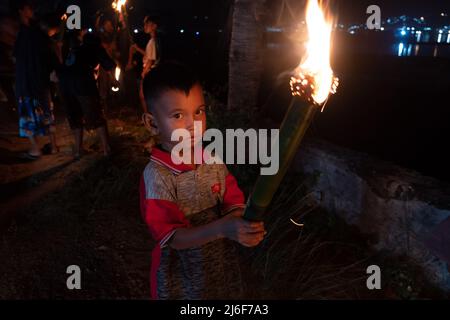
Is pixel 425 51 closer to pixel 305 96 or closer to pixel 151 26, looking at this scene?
pixel 151 26

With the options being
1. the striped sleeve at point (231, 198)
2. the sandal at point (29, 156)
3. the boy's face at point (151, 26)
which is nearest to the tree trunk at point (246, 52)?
the boy's face at point (151, 26)

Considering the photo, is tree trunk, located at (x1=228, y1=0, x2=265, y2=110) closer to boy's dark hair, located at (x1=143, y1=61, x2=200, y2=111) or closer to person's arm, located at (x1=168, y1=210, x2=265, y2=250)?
boy's dark hair, located at (x1=143, y1=61, x2=200, y2=111)

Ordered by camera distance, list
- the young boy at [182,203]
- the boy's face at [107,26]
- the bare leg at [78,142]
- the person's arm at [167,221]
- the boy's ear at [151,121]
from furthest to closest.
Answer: the boy's face at [107,26] < the bare leg at [78,142] < the boy's ear at [151,121] < the young boy at [182,203] < the person's arm at [167,221]

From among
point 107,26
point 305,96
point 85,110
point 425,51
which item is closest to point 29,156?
point 85,110

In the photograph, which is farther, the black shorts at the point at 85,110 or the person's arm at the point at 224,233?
the black shorts at the point at 85,110

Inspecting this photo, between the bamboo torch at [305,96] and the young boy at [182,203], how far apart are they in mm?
457

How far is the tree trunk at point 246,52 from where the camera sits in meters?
5.45

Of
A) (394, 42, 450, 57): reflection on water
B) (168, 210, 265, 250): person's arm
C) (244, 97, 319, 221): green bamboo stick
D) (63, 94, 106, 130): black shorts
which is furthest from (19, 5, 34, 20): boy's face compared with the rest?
(394, 42, 450, 57): reflection on water

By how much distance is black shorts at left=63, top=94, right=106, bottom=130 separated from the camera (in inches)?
223

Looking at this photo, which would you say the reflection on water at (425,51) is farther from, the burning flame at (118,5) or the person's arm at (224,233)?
the person's arm at (224,233)

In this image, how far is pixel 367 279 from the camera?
10.9 ft

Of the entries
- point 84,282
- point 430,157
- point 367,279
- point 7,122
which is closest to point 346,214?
point 367,279

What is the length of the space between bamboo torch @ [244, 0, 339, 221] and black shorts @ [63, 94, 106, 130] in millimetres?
5022

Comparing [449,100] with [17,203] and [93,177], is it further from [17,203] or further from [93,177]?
[17,203]
